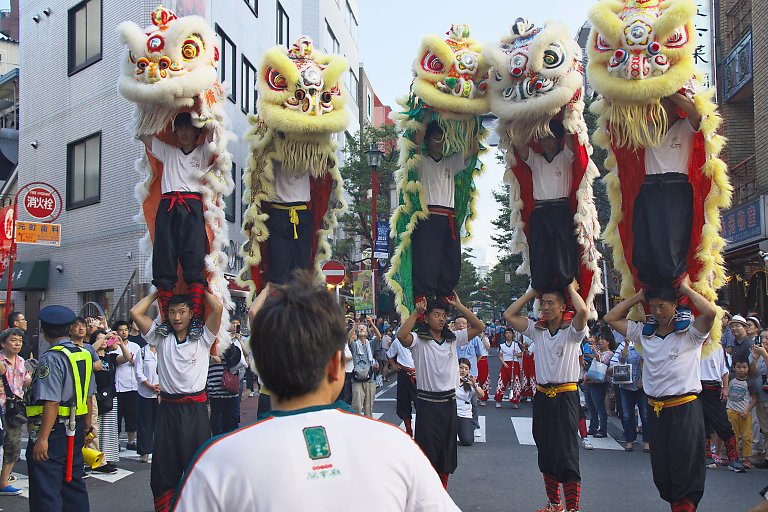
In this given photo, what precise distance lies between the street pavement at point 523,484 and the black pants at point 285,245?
2.70m

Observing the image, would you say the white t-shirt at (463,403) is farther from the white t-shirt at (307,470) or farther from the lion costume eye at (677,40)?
the white t-shirt at (307,470)

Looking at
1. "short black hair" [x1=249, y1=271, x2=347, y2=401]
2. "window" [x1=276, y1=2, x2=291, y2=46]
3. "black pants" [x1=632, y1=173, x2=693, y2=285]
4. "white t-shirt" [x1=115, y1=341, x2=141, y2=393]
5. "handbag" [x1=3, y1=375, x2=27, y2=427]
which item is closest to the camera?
"short black hair" [x1=249, y1=271, x2=347, y2=401]

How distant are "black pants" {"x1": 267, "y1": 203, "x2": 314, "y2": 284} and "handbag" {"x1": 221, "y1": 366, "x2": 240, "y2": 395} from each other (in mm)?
3018

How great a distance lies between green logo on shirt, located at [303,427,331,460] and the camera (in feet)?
5.84

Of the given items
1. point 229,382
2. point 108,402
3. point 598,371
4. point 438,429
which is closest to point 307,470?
point 438,429

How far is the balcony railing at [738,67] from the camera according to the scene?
15664 mm

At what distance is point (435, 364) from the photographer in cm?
639

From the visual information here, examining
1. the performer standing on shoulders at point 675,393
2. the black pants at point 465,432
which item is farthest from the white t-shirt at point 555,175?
the black pants at point 465,432

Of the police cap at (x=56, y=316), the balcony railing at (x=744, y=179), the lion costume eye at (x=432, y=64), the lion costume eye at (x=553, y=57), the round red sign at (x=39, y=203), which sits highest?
the balcony railing at (x=744, y=179)

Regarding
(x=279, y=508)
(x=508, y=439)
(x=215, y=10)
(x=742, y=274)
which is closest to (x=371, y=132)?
(x=215, y=10)

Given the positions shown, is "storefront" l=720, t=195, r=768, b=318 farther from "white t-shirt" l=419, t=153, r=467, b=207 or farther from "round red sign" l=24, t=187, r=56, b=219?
"round red sign" l=24, t=187, r=56, b=219

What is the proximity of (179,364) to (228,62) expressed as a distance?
13137 mm

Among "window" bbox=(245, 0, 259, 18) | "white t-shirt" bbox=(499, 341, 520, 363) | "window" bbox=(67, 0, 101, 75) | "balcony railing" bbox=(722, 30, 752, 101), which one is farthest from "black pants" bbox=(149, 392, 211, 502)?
"window" bbox=(245, 0, 259, 18)

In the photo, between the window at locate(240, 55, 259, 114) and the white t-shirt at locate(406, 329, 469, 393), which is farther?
the window at locate(240, 55, 259, 114)
